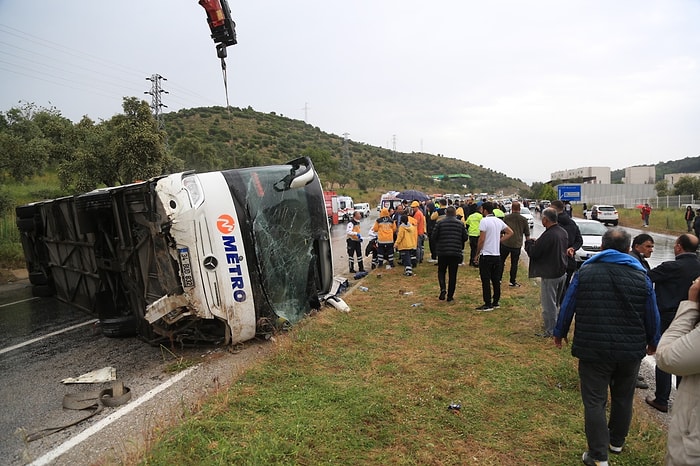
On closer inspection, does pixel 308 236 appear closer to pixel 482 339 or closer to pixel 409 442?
pixel 482 339

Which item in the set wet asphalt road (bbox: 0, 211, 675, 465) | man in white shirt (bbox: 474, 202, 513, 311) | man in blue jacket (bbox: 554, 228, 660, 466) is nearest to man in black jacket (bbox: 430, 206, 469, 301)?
man in white shirt (bbox: 474, 202, 513, 311)

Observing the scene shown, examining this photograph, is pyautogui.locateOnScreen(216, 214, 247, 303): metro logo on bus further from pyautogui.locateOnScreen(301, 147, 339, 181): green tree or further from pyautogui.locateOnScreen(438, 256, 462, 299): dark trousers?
pyautogui.locateOnScreen(301, 147, 339, 181): green tree

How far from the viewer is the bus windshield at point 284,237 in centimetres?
541

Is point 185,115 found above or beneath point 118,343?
above

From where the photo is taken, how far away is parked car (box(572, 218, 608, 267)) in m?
12.5

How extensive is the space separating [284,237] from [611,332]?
3885mm

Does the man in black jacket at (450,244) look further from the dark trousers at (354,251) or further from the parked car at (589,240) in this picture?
the parked car at (589,240)

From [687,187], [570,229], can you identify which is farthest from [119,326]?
[687,187]

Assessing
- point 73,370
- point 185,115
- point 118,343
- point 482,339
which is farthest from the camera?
point 185,115

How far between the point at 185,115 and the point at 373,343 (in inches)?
2982

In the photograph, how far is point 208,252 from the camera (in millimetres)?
4965

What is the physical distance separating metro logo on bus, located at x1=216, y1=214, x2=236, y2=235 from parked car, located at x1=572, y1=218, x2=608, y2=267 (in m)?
9.98

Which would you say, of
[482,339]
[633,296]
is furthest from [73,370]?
[633,296]

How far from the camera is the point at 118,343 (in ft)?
20.9
